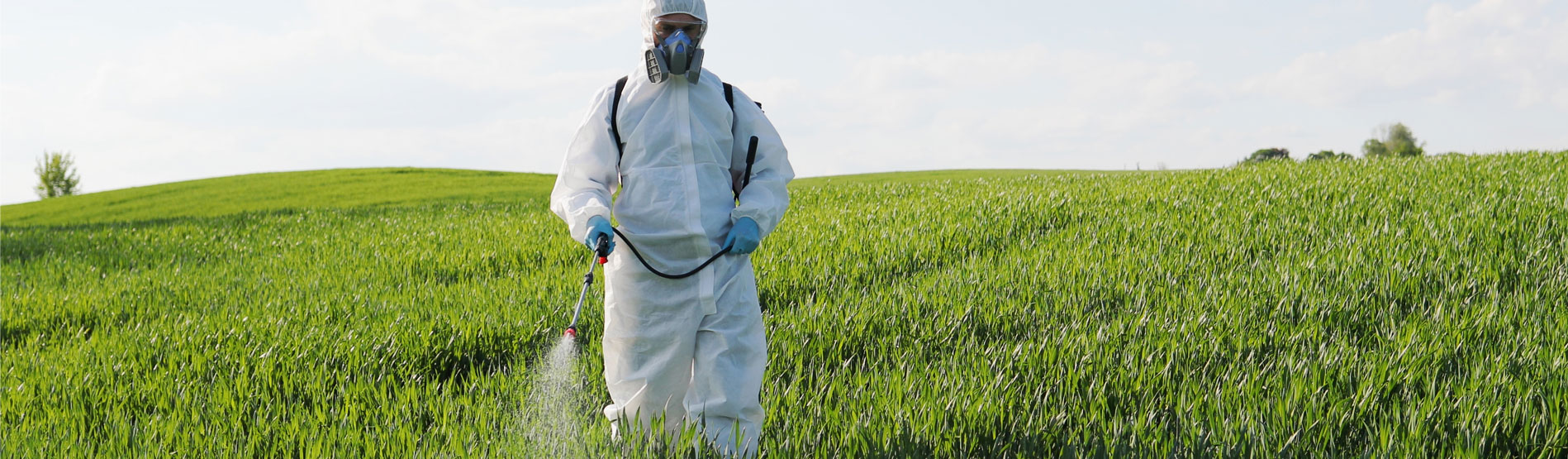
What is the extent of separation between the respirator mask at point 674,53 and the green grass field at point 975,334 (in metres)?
1.40

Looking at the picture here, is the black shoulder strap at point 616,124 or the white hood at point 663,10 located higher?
the white hood at point 663,10

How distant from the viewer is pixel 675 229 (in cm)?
351

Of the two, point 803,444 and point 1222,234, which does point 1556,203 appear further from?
point 803,444

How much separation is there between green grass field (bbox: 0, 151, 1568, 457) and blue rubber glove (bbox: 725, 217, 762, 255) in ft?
2.50

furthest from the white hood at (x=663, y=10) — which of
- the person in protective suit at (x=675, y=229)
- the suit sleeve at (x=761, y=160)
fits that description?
the suit sleeve at (x=761, y=160)

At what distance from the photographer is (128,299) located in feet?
29.1

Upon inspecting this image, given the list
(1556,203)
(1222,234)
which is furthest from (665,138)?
(1556,203)

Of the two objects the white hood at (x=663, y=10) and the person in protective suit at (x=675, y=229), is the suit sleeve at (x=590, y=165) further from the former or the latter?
the white hood at (x=663, y=10)

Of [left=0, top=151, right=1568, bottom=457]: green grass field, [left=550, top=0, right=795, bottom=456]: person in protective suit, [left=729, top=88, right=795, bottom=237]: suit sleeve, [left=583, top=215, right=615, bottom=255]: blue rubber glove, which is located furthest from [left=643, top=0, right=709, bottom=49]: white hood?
[left=0, top=151, right=1568, bottom=457]: green grass field

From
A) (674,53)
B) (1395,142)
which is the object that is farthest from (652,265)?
(1395,142)

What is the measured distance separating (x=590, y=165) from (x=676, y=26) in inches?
26.0

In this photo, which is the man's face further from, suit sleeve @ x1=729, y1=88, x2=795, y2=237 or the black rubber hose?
the black rubber hose

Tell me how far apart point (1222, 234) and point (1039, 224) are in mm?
1856

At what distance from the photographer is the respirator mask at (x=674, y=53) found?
11.8ft
